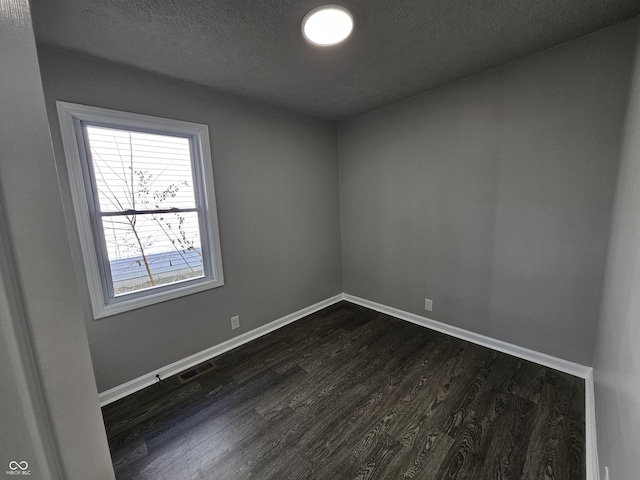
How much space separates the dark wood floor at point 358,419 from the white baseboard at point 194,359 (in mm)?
87

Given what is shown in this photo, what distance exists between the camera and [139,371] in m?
2.10

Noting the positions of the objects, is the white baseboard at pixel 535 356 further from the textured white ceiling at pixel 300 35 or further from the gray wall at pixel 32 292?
the textured white ceiling at pixel 300 35

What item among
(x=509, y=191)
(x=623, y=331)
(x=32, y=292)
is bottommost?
(x=623, y=331)

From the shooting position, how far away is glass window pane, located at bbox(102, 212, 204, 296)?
1.99 metres

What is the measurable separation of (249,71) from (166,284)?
1.87 meters

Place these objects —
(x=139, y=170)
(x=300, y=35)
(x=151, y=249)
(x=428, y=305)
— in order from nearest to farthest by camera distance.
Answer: (x=300, y=35) → (x=139, y=170) → (x=151, y=249) → (x=428, y=305)

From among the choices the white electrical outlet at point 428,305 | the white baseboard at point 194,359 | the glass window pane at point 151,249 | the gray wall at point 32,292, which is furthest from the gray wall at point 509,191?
the gray wall at point 32,292

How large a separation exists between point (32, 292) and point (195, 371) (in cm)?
218

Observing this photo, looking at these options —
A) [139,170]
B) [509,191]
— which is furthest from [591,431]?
[139,170]

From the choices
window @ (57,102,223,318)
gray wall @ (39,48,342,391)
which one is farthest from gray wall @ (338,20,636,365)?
window @ (57,102,223,318)

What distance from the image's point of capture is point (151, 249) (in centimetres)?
215
